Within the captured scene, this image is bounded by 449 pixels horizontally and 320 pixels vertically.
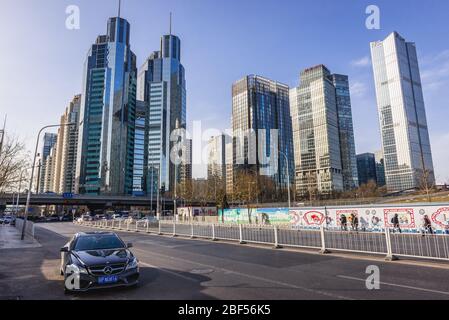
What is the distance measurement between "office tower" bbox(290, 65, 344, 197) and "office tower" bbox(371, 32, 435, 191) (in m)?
23.6

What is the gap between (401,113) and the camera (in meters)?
138

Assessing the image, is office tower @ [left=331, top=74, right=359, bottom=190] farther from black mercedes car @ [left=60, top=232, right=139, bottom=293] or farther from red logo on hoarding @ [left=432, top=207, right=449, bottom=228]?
black mercedes car @ [left=60, top=232, right=139, bottom=293]

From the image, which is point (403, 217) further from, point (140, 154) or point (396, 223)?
point (140, 154)

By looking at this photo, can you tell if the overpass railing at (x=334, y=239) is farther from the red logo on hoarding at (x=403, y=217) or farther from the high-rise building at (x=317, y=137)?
the high-rise building at (x=317, y=137)

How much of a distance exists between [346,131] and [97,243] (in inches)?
6800

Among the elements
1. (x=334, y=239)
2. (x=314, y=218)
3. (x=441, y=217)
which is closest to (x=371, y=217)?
(x=441, y=217)

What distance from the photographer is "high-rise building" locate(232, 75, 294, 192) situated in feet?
404

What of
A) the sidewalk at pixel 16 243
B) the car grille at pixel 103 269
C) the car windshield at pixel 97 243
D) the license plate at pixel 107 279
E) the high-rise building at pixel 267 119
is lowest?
the sidewalk at pixel 16 243

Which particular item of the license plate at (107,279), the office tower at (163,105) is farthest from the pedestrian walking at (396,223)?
the office tower at (163,105)

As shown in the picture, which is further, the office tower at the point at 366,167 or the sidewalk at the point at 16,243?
the office tower at the point at 366,167

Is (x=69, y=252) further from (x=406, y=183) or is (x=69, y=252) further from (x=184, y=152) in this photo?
(x=406, y=183)

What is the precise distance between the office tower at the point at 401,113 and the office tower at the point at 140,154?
126178mm

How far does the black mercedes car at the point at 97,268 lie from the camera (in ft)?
22.7
